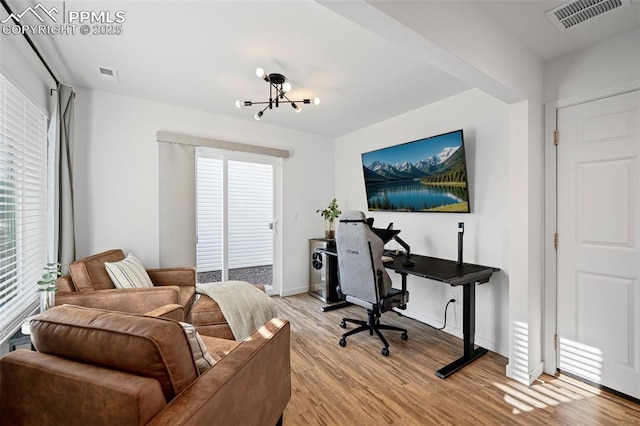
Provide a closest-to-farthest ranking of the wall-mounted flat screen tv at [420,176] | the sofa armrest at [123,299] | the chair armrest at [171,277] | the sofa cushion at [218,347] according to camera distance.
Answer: the sofa cushion at [218,347] → the sofa armrest at [123,299] → the wall-mounted flat screen tv at [420,176] → the chair armrest at [171,277]

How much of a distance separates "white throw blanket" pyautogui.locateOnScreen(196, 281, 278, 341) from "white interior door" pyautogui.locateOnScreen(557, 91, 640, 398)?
2.34 metres

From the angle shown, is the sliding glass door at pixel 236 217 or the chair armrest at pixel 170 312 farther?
the sliding glass door at pixel 236 217

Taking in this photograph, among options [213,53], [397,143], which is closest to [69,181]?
[213,53]

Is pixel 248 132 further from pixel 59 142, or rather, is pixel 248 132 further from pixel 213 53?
pixel 59 142

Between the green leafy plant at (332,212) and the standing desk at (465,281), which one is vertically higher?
the green leafy plant at (332,212)

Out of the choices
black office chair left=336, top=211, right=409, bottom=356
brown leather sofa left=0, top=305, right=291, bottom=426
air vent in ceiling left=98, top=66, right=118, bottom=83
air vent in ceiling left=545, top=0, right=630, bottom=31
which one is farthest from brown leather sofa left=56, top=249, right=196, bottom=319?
air vent in ceiling left=545, top=0, right=630, bottom=31

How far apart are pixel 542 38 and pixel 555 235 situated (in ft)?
4.65

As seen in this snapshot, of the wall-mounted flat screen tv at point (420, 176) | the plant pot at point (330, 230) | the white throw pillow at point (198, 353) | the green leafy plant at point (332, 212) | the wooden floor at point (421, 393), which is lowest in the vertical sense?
the wooden floor at point (421, 393)

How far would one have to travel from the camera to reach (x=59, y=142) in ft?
8.20

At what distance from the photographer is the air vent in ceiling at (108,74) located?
2.46 metres

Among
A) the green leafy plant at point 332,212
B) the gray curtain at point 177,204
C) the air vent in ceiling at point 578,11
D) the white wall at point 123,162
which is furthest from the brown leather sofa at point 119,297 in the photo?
the air vent in ceiling at point 578,11

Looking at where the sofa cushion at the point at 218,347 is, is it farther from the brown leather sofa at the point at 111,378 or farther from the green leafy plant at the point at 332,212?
the green leafy plant at the point at 332,212

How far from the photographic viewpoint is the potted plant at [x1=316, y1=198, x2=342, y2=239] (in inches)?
165

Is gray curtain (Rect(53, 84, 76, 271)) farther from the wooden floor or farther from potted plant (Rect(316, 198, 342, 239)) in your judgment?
potted plant (Rect(316, 198, 342, 239))
